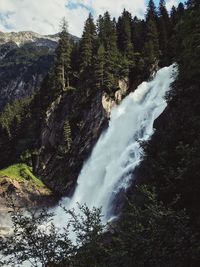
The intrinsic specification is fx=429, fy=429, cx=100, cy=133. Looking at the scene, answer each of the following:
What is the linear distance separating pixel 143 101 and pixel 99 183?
1369cm

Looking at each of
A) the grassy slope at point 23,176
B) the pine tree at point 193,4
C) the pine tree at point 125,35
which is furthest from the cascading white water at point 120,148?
the pine tree at point 193,4

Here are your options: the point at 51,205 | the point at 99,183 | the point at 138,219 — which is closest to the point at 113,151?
the point at 99,183

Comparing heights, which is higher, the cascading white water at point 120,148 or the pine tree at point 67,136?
the pine tree at point 67,136

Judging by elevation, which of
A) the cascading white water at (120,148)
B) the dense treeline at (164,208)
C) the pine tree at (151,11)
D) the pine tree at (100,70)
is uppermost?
the pine tree at (151,11)

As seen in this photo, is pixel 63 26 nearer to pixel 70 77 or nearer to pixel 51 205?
pixel 70 77

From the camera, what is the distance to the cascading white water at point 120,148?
45.8m

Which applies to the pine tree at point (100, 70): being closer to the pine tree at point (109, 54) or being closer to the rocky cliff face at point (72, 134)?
the pine tree at point (109, 54)

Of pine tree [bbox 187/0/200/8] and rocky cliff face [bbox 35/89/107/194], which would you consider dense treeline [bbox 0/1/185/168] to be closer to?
rocky cliff face [bbox 35/89/107/194]

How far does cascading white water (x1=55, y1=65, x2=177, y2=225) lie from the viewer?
4583 cm

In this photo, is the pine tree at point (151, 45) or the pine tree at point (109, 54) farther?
the pine tree at point (151, 45)

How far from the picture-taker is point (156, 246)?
10.6 m

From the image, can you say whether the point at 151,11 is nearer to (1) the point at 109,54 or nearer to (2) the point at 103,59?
(1) the point at 109,54

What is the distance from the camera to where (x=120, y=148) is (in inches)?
2034

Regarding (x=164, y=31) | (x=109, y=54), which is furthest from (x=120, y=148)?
(x=164, y=31)
